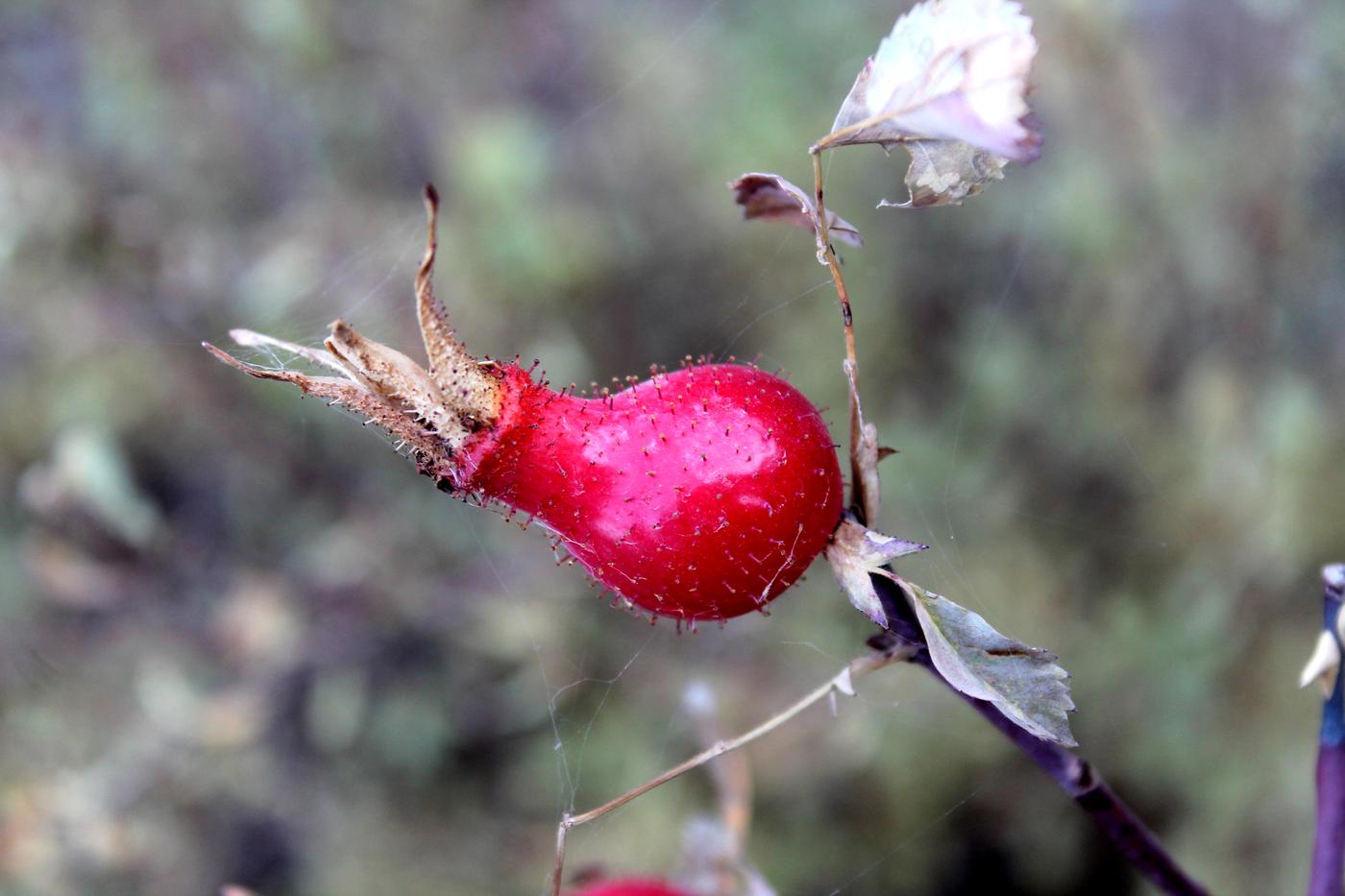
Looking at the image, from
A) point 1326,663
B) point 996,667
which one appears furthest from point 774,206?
point 1326,663

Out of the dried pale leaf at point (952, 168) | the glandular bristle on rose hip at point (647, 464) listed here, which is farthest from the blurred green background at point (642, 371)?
the dried pale leaf at point (952, 168)

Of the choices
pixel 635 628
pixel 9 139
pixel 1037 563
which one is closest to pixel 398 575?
pixel 635 628

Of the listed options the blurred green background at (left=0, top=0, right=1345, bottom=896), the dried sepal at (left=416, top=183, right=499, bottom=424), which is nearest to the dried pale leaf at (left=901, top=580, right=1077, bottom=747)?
the dried sepal at (left=416, top=183, right=499, bottom=424)

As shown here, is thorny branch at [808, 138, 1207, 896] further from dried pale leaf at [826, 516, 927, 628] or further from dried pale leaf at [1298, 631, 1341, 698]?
dried pale leaf at [1298, 631, 1341, 698]

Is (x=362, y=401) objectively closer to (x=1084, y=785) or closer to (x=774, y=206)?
(x=774, y=206)

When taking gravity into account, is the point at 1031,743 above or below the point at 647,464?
below

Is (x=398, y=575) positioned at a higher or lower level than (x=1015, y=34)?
lower

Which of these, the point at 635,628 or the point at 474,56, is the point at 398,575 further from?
the point at 474,56
